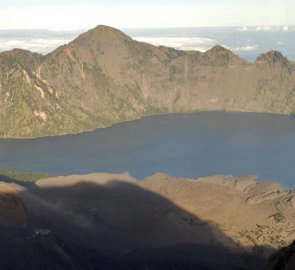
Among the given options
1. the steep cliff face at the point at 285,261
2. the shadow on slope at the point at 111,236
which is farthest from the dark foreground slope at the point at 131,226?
the steep cliff face at the point at 285,261

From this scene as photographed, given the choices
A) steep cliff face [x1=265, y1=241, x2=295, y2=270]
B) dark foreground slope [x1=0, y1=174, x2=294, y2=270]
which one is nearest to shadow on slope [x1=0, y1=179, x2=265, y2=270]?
dark foreground slope [x1=0, y1=174, x2=294, y2=270]

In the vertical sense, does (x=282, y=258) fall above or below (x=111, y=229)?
above

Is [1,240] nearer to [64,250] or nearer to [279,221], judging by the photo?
[64,250]

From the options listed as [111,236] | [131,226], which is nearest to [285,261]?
[111,236]

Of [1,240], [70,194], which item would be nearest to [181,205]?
[70,194]

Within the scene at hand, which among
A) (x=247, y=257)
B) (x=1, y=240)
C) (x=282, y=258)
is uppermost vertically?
(x=282, y=258)

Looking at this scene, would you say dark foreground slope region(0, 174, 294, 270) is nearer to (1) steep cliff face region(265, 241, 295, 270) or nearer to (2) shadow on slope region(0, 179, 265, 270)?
(2) shadow on slope region(0, 179, 265, 270)

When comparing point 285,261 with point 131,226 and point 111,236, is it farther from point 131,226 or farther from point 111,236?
point 131,226
